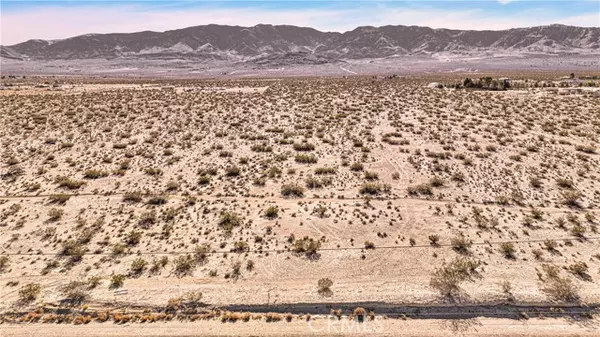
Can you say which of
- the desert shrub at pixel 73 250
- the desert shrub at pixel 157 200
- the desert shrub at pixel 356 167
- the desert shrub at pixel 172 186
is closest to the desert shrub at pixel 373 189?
the desert shrub at pixel 356 167

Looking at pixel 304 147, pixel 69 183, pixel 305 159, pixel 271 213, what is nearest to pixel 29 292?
pixel 69 183

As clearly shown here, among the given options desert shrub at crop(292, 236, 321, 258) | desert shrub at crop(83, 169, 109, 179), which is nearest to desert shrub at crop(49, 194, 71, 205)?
desert shrub at crop(83, 169, 109, 179)

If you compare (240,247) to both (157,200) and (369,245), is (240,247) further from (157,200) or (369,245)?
(157,200)

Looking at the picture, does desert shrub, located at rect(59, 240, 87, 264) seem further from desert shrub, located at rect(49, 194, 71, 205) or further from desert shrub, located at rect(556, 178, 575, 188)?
desert shrub, located at rect(556, 178, 575, 188)

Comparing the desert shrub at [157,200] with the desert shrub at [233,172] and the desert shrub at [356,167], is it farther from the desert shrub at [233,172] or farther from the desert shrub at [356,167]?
the desert shrub at [356,167]

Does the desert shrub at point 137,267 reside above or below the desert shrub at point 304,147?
below

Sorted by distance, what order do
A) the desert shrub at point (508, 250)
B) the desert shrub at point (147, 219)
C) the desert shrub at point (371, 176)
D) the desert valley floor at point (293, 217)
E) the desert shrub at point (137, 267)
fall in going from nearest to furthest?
the desert valley floor at point (293, 217) < the desert shrub at point (137, 267) < the desert shrub at point (508, 250) < the desert shrub at point (147, 219) < the desert shrub at point (371, 176)

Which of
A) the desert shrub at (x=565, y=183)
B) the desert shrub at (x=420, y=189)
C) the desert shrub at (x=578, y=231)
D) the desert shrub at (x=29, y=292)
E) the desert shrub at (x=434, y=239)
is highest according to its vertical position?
the desert shrub at (x=565, y=183)
